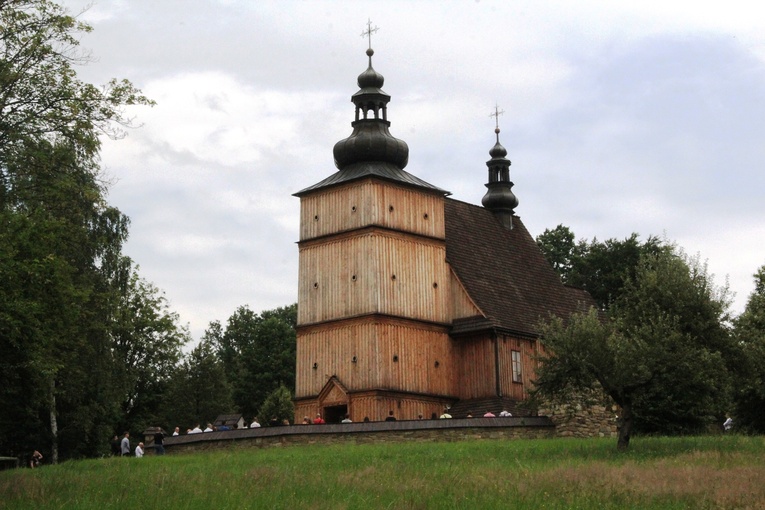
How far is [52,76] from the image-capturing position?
2706cm

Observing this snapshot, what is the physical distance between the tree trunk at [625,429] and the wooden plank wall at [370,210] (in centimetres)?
1706

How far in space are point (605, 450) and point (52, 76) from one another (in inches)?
638

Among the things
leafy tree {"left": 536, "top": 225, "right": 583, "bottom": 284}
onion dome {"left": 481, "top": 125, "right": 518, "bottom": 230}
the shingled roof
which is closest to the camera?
the shingled roof

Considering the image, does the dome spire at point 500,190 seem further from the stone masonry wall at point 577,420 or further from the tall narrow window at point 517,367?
the stone masonry wall at point 577,420

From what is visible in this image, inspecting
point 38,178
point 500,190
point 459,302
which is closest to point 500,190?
point 500,190

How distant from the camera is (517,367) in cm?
4825

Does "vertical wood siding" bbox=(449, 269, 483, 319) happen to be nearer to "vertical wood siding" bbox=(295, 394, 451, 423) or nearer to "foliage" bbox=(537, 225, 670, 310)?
"vertical wood siding" bbox=(295, 394, 451, 423)

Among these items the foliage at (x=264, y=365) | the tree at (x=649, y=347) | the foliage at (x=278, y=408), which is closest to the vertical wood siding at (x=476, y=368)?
the tree at (x=649, y=347)

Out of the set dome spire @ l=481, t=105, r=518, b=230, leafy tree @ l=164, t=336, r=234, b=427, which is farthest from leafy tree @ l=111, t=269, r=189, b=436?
dome spire @ l=481, t=105, r=518, b=230

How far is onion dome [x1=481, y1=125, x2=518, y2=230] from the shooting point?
57781 millimetres

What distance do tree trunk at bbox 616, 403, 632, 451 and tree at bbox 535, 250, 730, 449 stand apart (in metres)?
0.03

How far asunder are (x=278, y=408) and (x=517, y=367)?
25010 mm

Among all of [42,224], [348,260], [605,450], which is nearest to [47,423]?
[348,260]

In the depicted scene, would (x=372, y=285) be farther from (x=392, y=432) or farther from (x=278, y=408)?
(x=278, y=408)
